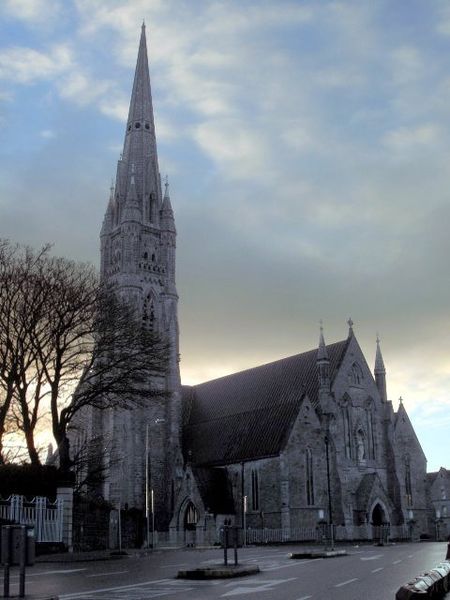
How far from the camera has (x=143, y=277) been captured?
68.9 meters

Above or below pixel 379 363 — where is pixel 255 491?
below

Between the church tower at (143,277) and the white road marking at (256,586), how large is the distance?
40.9 m

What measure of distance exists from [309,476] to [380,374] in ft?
48.7

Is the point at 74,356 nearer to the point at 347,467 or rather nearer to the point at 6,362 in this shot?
the point at 6,362

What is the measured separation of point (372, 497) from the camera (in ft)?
189

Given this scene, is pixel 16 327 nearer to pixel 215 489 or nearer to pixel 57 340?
pixel 57 340

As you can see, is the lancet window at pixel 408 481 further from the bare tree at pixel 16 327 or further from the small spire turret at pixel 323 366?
the bare tree at pixel 16 327

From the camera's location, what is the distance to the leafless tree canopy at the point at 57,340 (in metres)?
32.8

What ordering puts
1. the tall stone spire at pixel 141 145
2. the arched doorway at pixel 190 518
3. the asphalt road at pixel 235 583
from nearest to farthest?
the asphalt road at pixel 235 583 → the arched doorway at pixel 190 518 → the tall stone spire at pixel 141 145

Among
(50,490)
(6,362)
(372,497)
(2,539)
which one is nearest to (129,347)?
(6,362)

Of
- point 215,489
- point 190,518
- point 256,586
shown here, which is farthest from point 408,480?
point 256,586

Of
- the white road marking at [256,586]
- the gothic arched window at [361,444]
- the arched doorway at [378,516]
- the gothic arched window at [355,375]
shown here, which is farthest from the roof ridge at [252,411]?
the white road marking at [256,586]

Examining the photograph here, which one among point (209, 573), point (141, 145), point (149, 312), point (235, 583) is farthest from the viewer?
point (141, 145)

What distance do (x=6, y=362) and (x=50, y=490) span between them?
637cm
